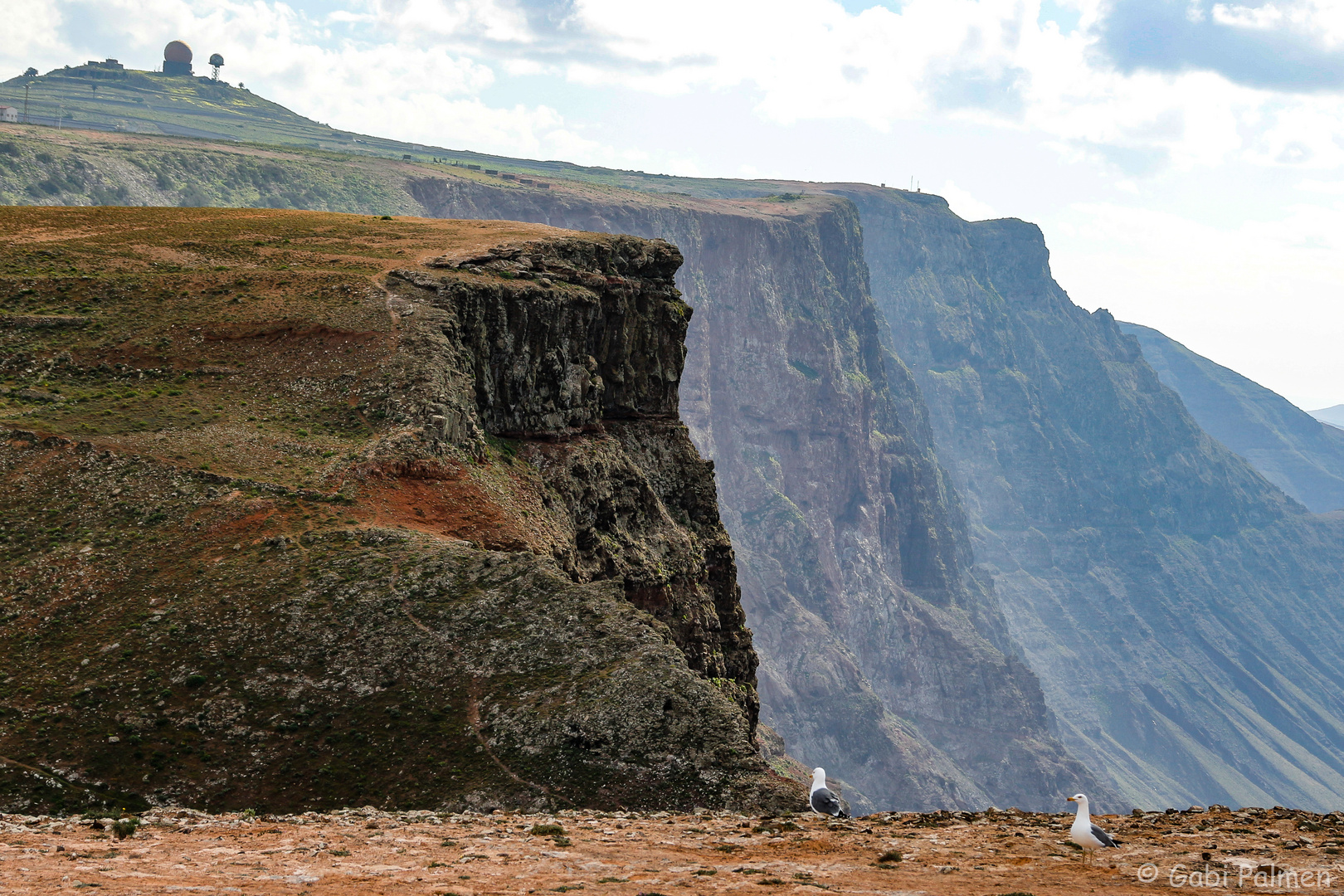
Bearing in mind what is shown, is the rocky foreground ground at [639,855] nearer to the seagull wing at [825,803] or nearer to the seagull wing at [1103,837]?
the seagull wing at [1103,837]

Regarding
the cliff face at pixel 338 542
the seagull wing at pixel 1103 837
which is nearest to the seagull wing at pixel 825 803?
the cliff face at pixel 338 542

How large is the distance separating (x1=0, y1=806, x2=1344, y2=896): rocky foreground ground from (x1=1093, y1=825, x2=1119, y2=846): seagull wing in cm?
28

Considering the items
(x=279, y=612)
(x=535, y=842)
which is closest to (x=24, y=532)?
(x=279, y=612)

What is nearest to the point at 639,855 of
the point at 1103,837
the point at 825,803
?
the point at 825,803

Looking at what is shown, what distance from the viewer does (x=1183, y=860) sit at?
85.9 ft

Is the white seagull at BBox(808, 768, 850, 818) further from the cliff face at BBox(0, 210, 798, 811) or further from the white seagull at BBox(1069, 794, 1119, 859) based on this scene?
the white seagull at BBox(1069, 794, 1119, 859)

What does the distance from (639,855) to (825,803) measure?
797 centimetres

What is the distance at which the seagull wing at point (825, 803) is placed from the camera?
3334 centimetres

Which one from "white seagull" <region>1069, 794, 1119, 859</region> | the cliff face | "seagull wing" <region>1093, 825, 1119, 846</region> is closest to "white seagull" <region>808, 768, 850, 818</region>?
the cliff face

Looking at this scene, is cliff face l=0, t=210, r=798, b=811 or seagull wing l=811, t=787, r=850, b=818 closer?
seagull wing l=811, t=787, r=850, b=818

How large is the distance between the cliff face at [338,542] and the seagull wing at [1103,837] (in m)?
10.8

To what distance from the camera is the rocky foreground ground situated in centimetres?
2386

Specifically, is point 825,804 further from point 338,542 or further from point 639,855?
point 338,542

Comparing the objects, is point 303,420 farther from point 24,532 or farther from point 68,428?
point 24,532
